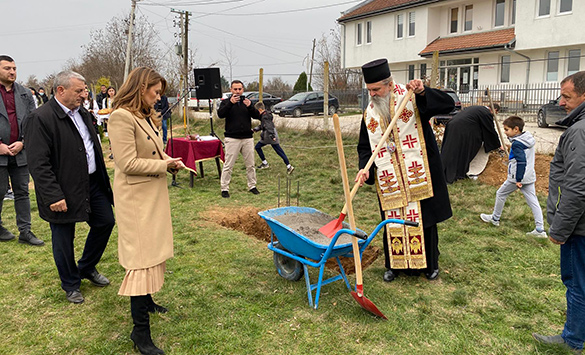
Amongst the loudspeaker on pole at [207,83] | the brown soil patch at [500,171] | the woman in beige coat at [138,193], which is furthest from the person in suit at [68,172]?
the brown soil patch at [500,171]

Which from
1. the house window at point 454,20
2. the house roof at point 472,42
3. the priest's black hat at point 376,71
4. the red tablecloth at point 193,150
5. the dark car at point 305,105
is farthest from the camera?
the house window at point 454,20

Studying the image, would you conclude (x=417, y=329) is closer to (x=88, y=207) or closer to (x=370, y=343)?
(x=370, y=343)

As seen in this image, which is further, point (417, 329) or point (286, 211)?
point (286, 211)

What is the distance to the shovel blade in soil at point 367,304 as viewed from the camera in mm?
3366

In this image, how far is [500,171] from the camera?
339 inches

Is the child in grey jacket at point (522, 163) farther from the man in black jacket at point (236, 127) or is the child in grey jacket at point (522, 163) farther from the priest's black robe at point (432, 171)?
the man in black jacket at point (236, 127)

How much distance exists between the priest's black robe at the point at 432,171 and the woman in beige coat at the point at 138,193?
2.02 meters

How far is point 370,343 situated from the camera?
10.3 ft

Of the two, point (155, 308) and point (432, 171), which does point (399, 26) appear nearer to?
point (432, 171)

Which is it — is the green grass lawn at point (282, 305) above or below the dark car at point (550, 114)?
below

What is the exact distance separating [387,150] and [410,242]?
89 centimetres

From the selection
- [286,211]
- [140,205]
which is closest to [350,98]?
[286,211]

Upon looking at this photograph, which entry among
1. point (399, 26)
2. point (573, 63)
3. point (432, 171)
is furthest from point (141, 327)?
point (399, 26)

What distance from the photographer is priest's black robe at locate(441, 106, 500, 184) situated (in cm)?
848
